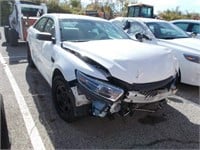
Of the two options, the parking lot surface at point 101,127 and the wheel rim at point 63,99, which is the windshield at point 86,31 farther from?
the parking lot surface at point 101,127

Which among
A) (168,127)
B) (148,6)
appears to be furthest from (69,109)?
(148,6)

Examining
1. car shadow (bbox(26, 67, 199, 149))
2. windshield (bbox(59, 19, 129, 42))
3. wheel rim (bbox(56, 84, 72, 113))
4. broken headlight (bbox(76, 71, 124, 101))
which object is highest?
windshield (bbox(59, 19, 129, 42))

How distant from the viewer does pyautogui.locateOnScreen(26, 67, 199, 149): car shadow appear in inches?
136

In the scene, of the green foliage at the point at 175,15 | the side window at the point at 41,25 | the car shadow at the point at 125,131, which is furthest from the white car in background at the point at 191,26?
the green foliage at the point at 175,15

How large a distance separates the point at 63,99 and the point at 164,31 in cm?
393

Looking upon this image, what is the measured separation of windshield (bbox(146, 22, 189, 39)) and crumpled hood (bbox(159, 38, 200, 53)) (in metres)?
0.35

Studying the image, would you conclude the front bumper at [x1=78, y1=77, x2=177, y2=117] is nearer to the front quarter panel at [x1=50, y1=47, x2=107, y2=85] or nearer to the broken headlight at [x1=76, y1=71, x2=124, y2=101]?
the broken headlight at [x1=76, y1=71, x2=124, y2=101]

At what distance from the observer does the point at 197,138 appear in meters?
3.68

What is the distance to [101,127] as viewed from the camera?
3.88 metres

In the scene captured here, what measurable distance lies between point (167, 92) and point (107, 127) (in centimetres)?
101

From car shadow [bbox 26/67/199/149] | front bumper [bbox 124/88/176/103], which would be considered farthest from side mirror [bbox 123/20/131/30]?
front bumper [bbox 124/88/176/103]

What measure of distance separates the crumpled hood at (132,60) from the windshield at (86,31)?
499mm

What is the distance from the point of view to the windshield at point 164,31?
21.9 ft

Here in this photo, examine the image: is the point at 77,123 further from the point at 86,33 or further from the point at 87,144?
the point at 86,33
